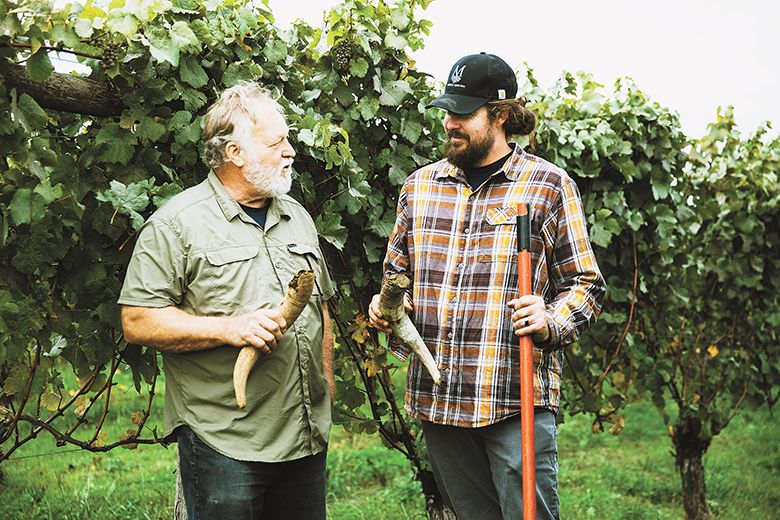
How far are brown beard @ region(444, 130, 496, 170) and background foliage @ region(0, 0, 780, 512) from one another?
16.7 inches

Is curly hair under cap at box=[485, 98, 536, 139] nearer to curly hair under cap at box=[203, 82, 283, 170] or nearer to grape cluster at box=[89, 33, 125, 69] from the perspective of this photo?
curly hair under cap at box=[203, 82, 283, 170]

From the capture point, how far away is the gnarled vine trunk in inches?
211

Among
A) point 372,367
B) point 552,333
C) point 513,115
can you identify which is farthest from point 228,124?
point 372,367

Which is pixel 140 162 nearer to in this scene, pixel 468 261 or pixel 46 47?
pixel 46 47

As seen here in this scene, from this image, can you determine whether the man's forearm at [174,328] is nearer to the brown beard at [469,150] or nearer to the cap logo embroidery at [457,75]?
the brown beard at [469,150]

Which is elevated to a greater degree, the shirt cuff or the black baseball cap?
the black baseball cap

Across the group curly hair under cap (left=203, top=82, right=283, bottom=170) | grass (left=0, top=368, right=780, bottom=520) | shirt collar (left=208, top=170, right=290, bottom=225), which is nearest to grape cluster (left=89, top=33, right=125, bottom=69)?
curly hair under cap (left=203, top=82, right=283, bottom=170)

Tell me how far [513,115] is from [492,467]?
1131mm

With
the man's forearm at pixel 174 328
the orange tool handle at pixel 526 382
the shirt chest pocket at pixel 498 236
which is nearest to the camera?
the man's forearm at pixel 174 328

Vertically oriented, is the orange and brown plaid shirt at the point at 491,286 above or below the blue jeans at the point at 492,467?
above

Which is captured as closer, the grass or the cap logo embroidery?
the cap logo embroidery

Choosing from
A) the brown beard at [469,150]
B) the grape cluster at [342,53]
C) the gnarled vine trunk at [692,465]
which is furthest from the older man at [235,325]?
the gnarled vine trunk at [692,465]

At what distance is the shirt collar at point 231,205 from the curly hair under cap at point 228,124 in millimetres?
64

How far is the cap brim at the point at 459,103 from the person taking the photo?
2619 millimetres
